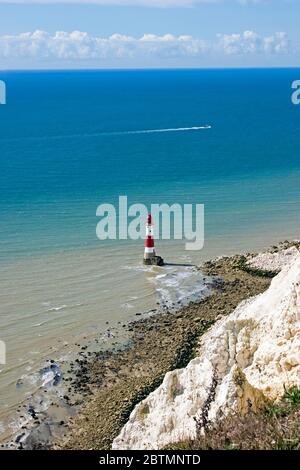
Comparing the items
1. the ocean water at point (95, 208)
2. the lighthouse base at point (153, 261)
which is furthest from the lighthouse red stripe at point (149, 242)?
the ocean water at point (95, 208)

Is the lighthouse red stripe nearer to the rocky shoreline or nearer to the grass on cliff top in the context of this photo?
the rocky shoreline

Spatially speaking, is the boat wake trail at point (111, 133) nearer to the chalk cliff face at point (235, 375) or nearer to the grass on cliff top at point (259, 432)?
the chalk cliff face at point (235, 375)

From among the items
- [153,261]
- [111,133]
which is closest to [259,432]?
[153,261]

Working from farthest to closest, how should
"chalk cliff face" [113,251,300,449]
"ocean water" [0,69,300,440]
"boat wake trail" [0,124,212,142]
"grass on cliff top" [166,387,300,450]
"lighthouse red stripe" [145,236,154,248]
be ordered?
1. "boat wake trail" [0,124,212,142]
2. "lighthouse red stripe" [145,236,154,248]
3. "ocean water" [0,69,300,440]
4. "chalk cliff face" [113,251,300,449]
5. "grass on cliff top" [166,387,300,450]

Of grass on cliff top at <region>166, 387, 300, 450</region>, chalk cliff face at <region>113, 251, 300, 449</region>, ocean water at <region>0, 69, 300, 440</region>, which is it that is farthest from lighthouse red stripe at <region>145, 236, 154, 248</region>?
grass on cliff top at <region>166, 387, 300, 450</region>

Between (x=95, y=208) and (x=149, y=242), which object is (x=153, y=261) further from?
(x=95, y=208)
